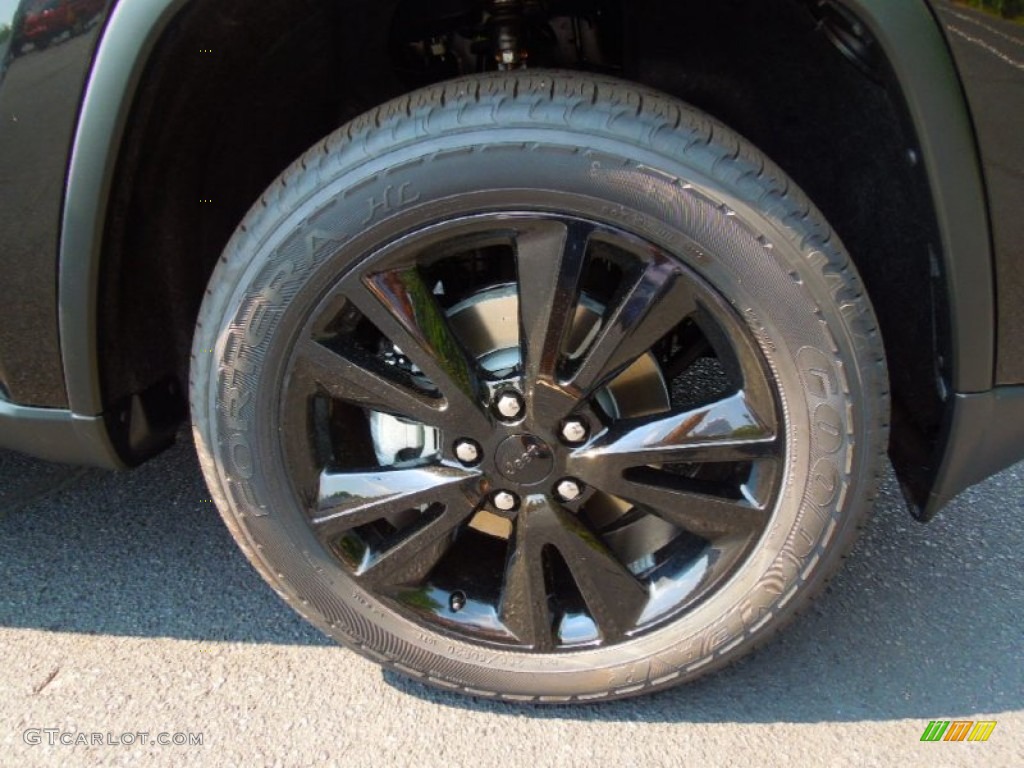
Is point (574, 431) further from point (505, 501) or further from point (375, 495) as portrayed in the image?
point (375, 495)

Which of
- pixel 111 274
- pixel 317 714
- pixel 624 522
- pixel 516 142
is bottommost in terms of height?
pixel 317 714

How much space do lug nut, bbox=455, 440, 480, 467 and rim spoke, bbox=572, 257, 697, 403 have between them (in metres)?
0.21

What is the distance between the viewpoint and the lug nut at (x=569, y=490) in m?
1.44

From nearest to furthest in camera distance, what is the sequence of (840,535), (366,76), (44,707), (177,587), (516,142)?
1. (516,142)
2. (840,535)
3. (44,707)
4. (366,76)
5. (177,587)

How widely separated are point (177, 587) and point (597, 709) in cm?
102

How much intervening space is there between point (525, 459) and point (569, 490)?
10 cm

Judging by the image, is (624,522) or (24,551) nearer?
(624,522)

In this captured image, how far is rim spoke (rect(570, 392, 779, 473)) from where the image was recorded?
1379 millimetres

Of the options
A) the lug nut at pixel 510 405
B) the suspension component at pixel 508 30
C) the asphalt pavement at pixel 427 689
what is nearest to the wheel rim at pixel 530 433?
the lug nut at pixel 510 405

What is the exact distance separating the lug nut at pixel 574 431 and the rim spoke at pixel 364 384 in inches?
7.5

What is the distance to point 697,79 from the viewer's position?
168 centimetres

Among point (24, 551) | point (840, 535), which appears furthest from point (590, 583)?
point (24, 551)

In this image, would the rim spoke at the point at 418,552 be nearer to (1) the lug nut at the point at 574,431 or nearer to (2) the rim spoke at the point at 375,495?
(2) the rim spoke at the point at 375,495

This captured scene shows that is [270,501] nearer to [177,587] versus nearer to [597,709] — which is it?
[177,587]
